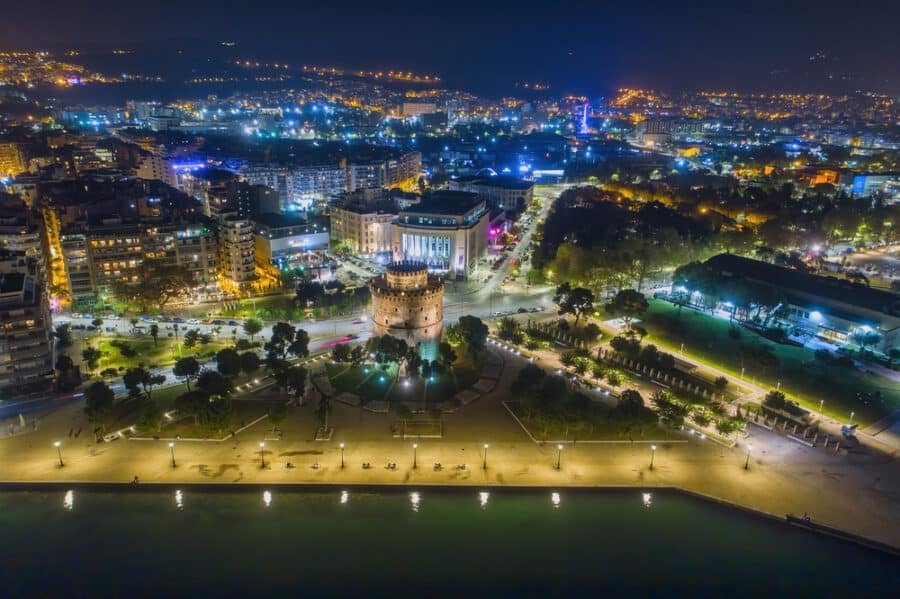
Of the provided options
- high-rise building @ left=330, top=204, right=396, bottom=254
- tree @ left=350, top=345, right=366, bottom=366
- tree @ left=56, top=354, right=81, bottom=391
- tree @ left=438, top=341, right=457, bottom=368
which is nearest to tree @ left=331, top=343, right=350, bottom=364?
tree @ left=350, top=345, right=366, bottom=366

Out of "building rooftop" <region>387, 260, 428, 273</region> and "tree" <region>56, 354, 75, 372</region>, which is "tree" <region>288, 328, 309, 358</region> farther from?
"tree" <region>56, 354, 75, 372</region>

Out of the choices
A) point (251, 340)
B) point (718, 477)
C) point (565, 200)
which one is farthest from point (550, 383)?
point (565, 200)

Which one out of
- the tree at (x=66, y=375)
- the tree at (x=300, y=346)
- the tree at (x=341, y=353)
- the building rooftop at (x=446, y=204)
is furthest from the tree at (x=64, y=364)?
the building rooftop at (x=446, y=204)

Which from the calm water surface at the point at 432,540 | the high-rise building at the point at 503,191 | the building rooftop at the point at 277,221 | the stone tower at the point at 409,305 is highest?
the high-rise building at the point at 503,191

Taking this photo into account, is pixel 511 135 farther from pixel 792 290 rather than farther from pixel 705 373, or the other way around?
pixel 705 373

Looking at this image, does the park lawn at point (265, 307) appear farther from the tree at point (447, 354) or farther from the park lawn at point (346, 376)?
the tree at point (447, 354)

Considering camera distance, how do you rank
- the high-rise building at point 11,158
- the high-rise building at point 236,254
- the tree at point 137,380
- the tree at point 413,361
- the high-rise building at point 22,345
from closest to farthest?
the tree at point 137,380 → the high-rise building at point 22,345 → the tree at point 413,361 → the high-rise building at point 236,254 → the high-rise building at point 11,158
